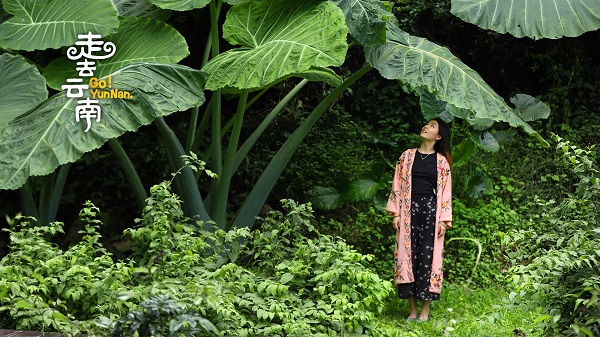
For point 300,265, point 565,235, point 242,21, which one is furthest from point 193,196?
point 565,235

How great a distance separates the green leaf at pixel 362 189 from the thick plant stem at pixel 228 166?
1.13 m

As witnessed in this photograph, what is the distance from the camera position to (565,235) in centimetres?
337

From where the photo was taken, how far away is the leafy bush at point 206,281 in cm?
316

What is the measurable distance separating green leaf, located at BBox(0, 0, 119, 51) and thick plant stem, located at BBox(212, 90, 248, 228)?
2.85 ft

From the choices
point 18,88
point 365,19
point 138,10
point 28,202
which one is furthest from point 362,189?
point 18,88

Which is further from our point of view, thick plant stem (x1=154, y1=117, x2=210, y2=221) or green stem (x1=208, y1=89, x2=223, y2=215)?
green stem (x1=208, y1=89, x2=223, y2=215)

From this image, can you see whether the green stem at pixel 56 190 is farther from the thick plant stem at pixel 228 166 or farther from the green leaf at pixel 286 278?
the green leaf at pixel 286 278

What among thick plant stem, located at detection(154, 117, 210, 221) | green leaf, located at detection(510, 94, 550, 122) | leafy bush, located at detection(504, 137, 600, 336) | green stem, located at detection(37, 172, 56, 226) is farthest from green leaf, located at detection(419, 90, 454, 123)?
green stem, located at detection(37, 172, 56, 226)

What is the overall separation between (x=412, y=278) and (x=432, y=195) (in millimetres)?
489

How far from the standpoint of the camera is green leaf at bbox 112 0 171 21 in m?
5.63

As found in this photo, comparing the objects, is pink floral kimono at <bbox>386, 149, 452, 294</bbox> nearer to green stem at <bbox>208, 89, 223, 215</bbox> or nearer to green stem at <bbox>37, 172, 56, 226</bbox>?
green stem at <bbox>208, 89, 223, 215</bbox>

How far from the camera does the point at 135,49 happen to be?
197 inches

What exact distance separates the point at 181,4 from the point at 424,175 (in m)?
1.70

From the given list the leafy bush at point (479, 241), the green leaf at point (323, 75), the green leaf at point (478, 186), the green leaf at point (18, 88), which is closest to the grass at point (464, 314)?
the leafy bush at point (479, 241)
